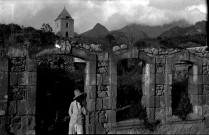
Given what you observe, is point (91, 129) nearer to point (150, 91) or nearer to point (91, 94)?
point (91, 94)

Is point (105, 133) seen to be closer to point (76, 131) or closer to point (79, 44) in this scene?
point (76, 131)

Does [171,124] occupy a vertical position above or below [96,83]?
below

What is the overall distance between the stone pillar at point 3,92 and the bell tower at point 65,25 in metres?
65.3

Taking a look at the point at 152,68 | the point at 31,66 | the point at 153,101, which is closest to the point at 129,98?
the point at 153,101

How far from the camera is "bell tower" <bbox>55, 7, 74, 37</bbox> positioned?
238ft

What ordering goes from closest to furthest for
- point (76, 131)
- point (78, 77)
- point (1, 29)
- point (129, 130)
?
point (76, 131)
point (129, 130)
point (78, 77)
point (1, 29)

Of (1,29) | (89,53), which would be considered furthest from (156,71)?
(1,29)

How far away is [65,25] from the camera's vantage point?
241 ft

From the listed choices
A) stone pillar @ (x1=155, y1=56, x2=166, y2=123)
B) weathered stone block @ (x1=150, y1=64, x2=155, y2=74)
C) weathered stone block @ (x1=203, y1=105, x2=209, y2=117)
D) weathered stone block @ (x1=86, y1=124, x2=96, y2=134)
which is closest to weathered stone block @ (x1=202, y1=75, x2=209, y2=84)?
weathered stone block @ (x1=203, y1=105, x2=209, y2=117)

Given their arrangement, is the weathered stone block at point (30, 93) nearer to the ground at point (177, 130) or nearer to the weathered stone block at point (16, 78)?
the weathered stone block at point (16, 78)

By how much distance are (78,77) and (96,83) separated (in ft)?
6.99

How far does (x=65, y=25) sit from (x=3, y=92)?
67461 mm

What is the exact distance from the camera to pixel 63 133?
910 cm

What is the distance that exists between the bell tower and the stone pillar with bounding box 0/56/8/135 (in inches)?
2571
